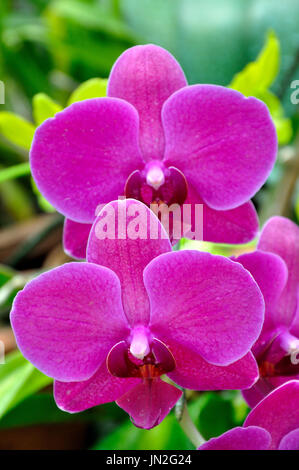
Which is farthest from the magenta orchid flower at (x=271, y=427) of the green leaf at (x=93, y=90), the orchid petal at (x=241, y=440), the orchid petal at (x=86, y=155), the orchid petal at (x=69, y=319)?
the green leaf at (x=93, y=90)

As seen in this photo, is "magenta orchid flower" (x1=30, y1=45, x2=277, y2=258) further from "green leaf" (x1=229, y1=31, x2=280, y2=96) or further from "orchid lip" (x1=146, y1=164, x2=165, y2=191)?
"green leaf" (x1=229, y1=31, x2=280, y2=96)

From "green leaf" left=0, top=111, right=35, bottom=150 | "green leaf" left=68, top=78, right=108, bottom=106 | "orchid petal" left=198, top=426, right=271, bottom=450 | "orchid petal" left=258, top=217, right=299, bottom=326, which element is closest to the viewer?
"orchid petal" left=198, top=426, right=271, bottom=450

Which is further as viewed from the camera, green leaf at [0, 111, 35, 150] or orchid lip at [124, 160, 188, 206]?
green leaf at [0, 111, 35, 150]

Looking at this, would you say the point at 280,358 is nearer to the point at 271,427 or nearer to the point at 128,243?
the point at 271,427

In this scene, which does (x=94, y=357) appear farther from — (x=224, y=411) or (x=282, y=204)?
(x=282, y=204)

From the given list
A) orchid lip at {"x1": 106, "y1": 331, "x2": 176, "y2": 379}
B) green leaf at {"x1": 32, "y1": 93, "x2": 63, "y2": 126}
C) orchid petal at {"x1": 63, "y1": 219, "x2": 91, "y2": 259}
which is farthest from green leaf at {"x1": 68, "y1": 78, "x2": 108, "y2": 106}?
orchid lip at {"x1": 106, "y1": 331, "x2": 176, "y2": 379}

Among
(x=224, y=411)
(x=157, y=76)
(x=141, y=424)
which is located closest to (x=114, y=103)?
(x=157, y=76)

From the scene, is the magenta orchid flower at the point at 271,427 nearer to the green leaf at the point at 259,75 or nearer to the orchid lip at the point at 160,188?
the orchid lip at the point at 160,188
